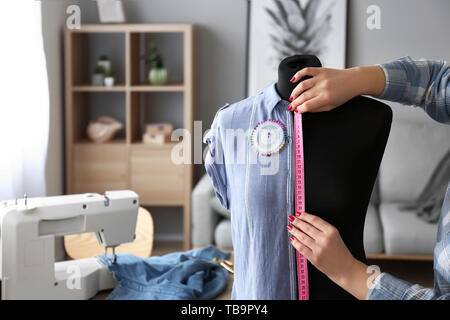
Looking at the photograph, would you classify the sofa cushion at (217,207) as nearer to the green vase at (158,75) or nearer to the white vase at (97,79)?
the green vase at (158,75)

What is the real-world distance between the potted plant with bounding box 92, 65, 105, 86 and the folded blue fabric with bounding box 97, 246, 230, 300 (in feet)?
8.14

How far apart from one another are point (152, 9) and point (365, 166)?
137 inches

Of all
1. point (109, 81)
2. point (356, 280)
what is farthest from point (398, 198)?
point (356, 280)

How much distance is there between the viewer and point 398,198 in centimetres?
378

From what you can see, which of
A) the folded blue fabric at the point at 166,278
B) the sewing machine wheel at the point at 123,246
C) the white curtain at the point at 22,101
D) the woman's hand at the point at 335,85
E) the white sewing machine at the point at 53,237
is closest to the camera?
the woman's hand at the point at 335,85

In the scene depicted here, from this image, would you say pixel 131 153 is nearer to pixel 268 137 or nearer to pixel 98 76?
pixel 98 76

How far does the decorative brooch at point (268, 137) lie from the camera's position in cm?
108

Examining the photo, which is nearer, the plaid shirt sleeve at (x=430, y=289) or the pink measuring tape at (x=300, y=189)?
the plaid shirt sleeve at (x=430, y=289)

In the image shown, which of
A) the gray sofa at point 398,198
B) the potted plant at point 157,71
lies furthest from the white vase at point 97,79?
the gray sofa at point 398,198

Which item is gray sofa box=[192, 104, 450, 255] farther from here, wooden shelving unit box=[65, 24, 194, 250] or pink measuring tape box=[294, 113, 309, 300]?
pink measuring tape box=[294, 113, 309, 300]

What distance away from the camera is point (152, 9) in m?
4.28

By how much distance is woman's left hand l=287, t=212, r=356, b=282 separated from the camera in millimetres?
942

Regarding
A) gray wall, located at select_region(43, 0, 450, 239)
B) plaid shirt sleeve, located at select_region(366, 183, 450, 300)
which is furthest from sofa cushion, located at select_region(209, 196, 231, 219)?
plaid shirt sleeve, located at select_region(366, 183, 450, 300)

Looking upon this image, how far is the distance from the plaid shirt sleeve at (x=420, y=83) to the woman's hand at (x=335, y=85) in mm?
21
